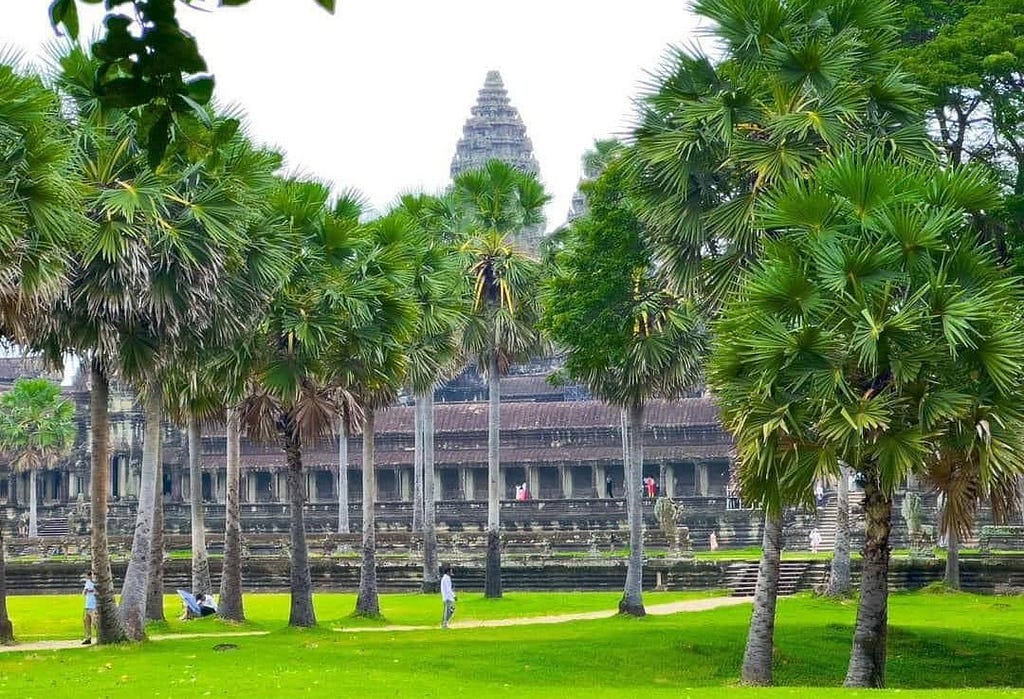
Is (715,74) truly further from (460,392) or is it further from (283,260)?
(460,392)

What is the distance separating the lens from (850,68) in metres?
23.7

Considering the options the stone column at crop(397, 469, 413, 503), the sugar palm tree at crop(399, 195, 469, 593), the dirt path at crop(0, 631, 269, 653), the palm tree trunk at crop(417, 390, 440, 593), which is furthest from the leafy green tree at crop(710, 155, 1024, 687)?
the stone column at crop(397, 469, 413, 503)

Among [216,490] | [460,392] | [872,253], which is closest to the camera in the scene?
[872,253]

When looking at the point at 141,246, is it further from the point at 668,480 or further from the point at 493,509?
the point at 668,480

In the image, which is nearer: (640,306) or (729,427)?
(729,427)

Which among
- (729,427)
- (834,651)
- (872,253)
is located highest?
(872,253)

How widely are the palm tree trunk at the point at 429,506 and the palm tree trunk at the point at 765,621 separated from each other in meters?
16.0

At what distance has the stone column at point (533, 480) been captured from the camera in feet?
254

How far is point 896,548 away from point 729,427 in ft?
110

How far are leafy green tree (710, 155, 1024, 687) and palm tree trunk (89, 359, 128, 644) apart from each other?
10143 mm

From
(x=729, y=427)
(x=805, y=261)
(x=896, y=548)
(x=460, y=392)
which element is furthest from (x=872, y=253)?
(x=460, y=392)

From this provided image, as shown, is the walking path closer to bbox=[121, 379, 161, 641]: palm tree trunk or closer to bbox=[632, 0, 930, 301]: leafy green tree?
bbox=[121, 379, 161, 641]: palm tree trunk

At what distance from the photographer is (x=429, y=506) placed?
39938 millimetres

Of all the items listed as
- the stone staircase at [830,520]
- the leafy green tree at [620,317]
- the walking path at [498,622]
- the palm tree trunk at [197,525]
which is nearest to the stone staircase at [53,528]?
the stone staircase at [830,520]
